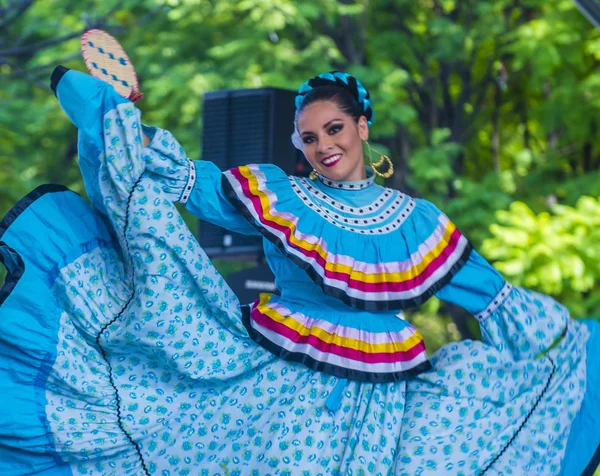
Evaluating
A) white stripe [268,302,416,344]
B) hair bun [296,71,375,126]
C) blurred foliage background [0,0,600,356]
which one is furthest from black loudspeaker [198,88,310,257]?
white stripe [268,302,416,344]

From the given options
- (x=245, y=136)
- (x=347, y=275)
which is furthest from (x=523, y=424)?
(x=245, y=136)

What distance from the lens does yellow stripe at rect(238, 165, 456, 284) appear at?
2580 millimetres

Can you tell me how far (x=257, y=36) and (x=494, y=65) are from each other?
2.28 metres

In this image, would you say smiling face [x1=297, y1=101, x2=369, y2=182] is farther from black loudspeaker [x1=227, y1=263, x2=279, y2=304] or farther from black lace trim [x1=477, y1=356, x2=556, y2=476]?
black loudspeaker [x1=227, y1=263, x2=279, y2=304]

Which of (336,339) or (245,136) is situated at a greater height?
(336,339)

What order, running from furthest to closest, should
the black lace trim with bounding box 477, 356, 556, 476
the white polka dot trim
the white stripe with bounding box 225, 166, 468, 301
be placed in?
the white polka dot trim, the white stripe with bounding box 225, 166, 468, 301, the black lace trim with bounding box 477, 356, 556, 476

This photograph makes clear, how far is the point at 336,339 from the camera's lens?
2.55 meters

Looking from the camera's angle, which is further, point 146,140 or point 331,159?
point 331,159

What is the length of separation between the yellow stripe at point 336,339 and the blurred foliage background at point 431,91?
3464 mm

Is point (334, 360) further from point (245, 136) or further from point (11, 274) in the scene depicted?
point (245, 136)

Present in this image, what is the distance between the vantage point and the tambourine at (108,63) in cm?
250

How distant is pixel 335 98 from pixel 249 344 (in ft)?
2.24

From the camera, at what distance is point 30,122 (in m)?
7.63

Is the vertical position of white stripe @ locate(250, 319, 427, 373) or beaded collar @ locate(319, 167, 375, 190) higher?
beaded collar @ locate(319, 167, 375, 190)
